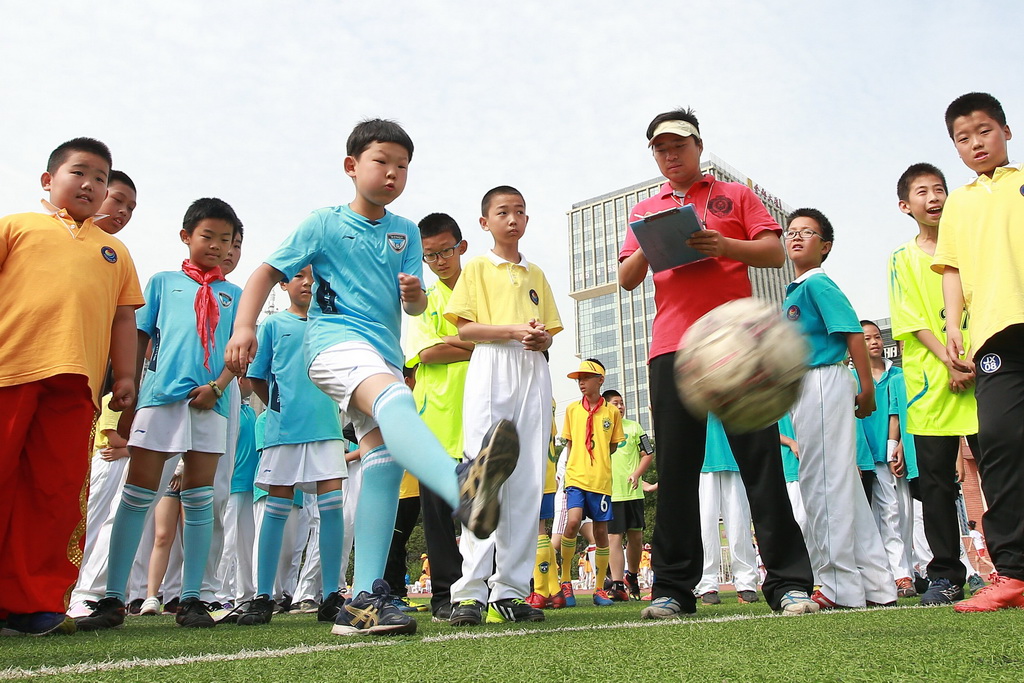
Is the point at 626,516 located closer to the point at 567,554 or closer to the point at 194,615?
the point at 567,554

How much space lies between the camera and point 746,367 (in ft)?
8.13

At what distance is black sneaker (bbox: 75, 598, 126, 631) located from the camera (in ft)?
13.1

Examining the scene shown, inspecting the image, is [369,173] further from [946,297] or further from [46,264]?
[946,297]

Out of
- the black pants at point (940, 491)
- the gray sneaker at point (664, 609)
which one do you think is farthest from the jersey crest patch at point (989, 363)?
the gray sneaker at point (664, 609)

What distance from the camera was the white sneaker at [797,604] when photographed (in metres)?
3.88

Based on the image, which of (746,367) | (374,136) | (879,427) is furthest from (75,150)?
(879,427)

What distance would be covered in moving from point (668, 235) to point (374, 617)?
213cm

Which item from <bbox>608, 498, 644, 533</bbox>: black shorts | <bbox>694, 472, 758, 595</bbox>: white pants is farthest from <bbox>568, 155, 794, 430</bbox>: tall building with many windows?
<bbox>694, 472, 758, 595</bbox>: white pants

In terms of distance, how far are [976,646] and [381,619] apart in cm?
194

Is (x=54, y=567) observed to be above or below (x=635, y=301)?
below

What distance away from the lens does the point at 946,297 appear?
13.3 feet

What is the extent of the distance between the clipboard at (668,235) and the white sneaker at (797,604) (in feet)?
5.79

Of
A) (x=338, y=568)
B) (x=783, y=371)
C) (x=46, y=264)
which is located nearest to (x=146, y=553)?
(x=338, y=568)

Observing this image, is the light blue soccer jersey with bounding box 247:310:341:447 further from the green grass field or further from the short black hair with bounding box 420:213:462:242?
the green grass field
